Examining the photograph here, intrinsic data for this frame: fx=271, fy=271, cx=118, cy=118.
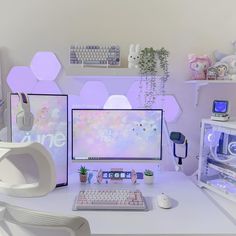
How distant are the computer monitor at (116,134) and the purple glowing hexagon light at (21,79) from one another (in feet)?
1.29

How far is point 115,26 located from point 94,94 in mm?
457

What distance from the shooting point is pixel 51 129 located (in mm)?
1549

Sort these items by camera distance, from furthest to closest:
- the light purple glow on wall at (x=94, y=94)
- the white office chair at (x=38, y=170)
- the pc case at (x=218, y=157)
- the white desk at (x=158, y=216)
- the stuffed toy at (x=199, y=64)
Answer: the light purple glow on wall at (x=94, y=94) < the stuffed toy at (x=199, y=64) < the pc case at (x=218, y=157) < the white desk at (x=158, y=216) < the white office chair at (x=38, y=170)

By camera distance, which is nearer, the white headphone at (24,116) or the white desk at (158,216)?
the white desk at (158,216)

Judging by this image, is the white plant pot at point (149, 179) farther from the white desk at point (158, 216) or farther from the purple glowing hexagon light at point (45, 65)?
the purple glowing hexagon light at point (45, 65)

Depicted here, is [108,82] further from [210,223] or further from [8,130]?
[210,223]

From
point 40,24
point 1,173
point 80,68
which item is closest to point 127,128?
point 80,68

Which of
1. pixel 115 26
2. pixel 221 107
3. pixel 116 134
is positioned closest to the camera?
pixel 221 107

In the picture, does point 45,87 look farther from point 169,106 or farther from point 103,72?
point 169,106

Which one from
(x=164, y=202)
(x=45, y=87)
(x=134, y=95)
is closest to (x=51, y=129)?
(x=45, y=87)

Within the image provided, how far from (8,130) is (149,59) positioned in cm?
90

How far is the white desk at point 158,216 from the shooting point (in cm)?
105

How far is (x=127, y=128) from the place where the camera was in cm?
162

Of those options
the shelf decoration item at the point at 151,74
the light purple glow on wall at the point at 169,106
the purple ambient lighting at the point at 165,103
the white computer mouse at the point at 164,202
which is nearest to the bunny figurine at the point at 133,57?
the shelf decoration item at the point at 151,74
